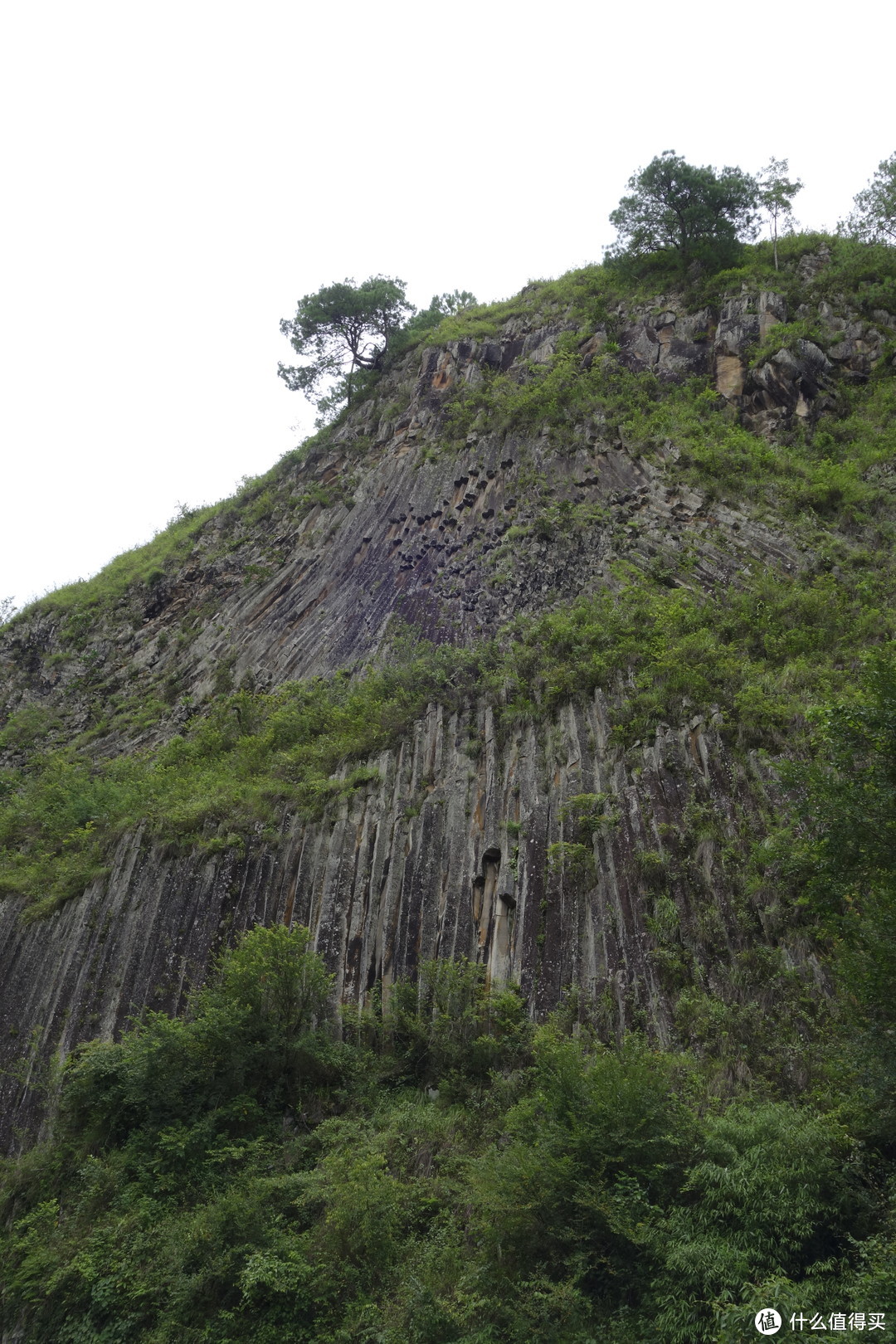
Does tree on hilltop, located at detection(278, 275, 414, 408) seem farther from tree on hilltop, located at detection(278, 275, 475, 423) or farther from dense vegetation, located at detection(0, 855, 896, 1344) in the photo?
dense vegetation, located at detection(0, 855, 896, 1344)

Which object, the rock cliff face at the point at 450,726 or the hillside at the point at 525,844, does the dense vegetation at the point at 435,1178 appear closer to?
the hillside at the point at 525,844

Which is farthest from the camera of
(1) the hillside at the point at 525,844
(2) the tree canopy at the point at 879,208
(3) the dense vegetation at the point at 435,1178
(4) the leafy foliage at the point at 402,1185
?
(2) the tree canopy at the point at 879,208

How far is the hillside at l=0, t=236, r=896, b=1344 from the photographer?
866cm

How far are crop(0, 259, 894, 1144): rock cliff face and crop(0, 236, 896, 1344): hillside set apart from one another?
79mm

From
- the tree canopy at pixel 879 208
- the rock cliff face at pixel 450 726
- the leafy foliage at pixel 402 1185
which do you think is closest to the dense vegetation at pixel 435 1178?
the leafy foliage at pixel 402 1185

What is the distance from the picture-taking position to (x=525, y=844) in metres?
13.9

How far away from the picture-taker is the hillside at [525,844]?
8.66 metres

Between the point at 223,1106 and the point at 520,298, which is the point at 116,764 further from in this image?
the point at 520,298

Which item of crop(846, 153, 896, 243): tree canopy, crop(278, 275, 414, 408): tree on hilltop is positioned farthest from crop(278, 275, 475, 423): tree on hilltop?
crop(846, 153, 896, 243): tree canopy

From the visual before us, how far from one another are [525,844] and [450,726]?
11.6 feet

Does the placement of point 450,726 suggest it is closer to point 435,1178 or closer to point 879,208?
point 435,1178

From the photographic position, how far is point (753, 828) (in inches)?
462

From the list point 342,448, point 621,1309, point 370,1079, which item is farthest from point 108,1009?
point 342,448

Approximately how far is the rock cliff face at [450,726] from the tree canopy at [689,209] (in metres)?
2.78
